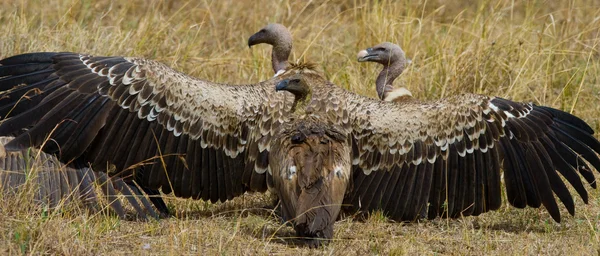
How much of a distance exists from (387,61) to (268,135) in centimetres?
223

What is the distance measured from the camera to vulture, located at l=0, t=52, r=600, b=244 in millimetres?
6254

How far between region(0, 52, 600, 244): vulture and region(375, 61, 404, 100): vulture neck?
1566 mm

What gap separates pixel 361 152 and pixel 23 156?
221cm

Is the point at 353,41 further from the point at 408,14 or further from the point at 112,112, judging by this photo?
the point at 112,112

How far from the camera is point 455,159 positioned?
21.3 feet

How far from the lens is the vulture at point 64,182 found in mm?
6215

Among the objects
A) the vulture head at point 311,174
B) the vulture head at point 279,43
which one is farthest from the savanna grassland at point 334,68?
the vulture head at point 279,43

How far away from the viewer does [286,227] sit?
6.20 m

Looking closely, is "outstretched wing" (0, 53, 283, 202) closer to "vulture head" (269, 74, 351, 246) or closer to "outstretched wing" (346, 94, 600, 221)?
"vulture head" (269, 74, 351, 246)

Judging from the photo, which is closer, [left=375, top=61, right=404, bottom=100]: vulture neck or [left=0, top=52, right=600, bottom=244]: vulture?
[left=0, top=52, right=600, bottom=244]: vulture

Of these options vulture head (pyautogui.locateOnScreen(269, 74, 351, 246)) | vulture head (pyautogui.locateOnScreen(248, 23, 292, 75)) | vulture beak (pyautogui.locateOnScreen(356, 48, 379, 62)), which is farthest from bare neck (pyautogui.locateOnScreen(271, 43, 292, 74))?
vulture head (pyautogui.locateOnScreen(269, 74, 351, 246))

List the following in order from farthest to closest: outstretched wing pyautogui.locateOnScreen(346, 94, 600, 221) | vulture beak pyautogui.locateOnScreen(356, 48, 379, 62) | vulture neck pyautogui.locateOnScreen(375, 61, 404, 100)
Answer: vulture beak pyautogui.locateOnScreen(356, 48, 379, 62), vulture neck pyautogui.locateOnScreen(375, 61, 404, 100), outstretched wing pyautogui.locateOnScreen(346, 94, 600, 221)

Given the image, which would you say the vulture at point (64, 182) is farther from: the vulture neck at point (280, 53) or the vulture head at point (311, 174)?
the vulture neck at point (280, 53)

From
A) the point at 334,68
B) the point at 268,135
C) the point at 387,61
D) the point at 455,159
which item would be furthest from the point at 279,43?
the point at 455,159
